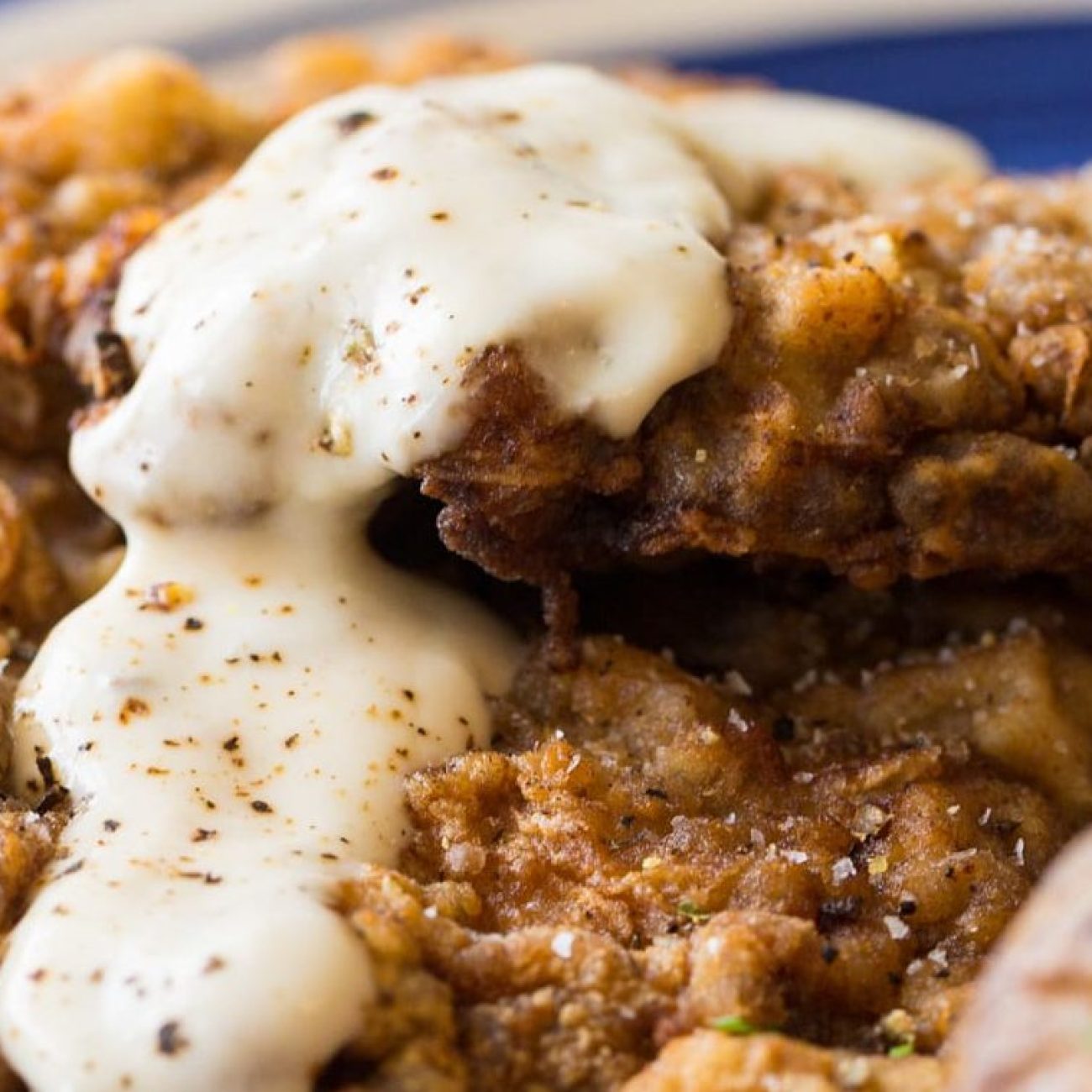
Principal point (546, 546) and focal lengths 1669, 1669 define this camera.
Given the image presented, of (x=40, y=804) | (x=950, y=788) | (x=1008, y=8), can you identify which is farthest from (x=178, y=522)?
(x=1008, y=8)

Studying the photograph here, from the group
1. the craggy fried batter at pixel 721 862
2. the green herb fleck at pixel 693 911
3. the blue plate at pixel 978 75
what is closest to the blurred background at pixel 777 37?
the blue plate at pixel 978 75

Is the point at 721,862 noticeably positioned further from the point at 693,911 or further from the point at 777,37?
the point at 777,37

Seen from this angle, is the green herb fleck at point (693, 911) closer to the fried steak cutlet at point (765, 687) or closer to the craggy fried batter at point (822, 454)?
the fried steak cutlet at point (765, 687)

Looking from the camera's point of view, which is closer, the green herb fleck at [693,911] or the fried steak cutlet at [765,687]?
the fried steak cutlet at [765,687]

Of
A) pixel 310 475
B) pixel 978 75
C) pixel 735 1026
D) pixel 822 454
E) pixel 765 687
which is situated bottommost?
pixel 765 687

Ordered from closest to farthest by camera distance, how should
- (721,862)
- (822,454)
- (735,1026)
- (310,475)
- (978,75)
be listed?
(735,1026) < (721,862) < (822,454) < (310,475) < (978,75)

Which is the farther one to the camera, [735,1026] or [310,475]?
[310,475]

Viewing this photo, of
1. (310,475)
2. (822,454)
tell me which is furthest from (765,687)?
(310,475)
